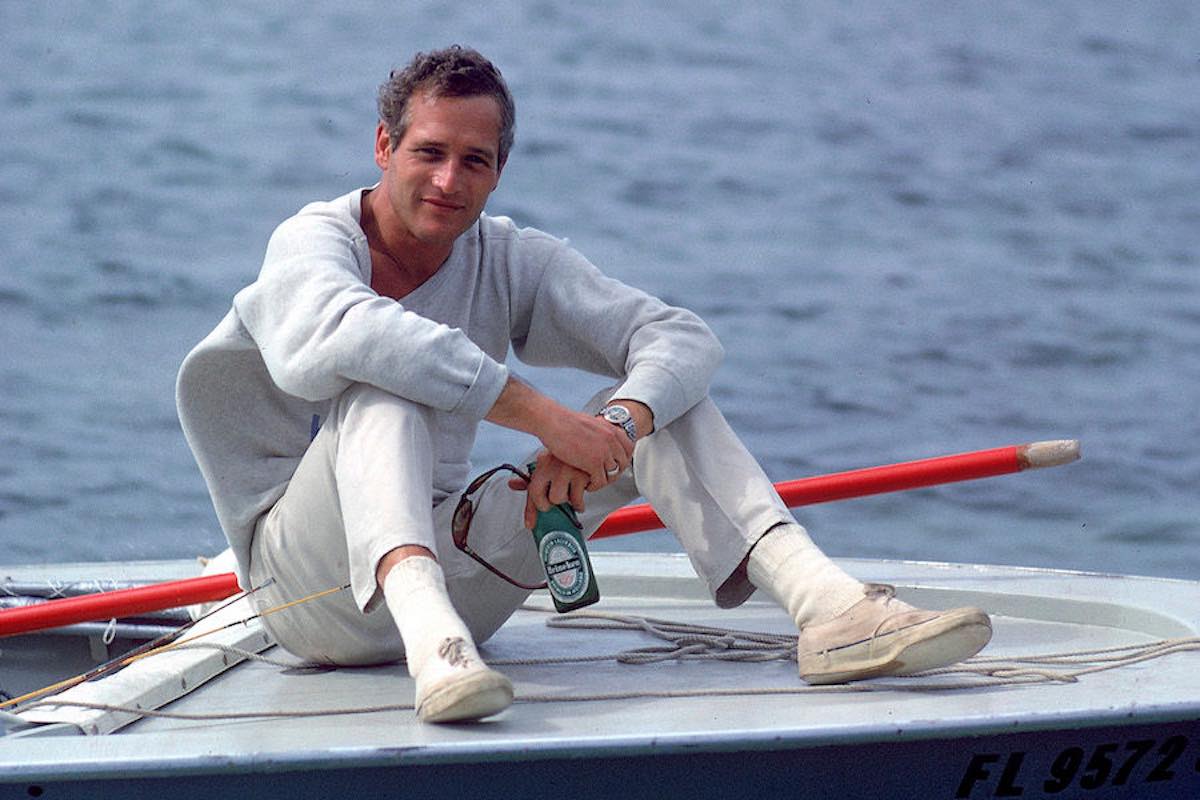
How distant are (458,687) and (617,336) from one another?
2.54 feet

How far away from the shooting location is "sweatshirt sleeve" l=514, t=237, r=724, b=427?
2621 millimetres

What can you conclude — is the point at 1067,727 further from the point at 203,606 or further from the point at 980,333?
the point at 980,333

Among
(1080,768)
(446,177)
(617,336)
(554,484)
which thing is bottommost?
(1080,768)

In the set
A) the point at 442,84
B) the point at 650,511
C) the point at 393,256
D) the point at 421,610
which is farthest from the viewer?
the point at 650,511

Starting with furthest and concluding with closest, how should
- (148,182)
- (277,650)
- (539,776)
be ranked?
(148,182), (277,650), (539,776)

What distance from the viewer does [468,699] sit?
2193 mm

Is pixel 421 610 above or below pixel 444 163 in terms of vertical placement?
below

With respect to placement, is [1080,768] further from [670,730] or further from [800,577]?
[670,730]

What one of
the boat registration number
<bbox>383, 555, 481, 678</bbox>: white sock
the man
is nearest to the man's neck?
the man

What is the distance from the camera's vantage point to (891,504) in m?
9.72

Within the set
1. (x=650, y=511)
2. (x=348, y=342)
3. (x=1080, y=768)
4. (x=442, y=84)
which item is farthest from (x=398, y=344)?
(x=650, y=511)

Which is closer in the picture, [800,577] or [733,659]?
[800,577]

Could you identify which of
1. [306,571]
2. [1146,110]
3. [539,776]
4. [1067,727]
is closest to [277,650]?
[306,571]

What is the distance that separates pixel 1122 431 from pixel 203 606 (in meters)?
8.92
